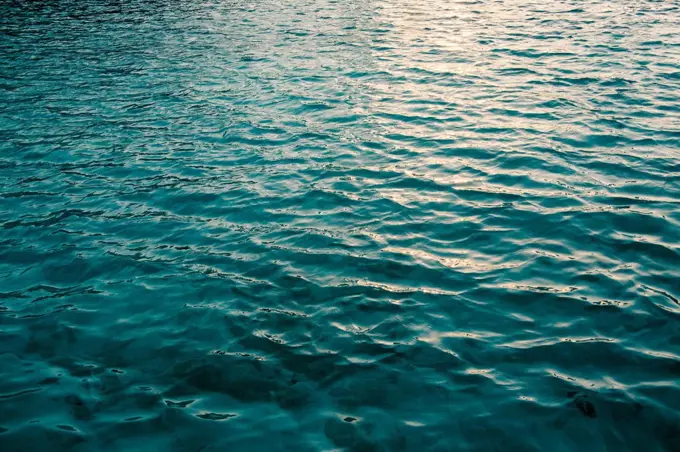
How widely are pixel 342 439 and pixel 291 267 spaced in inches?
170

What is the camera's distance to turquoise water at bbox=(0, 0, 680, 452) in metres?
7.83

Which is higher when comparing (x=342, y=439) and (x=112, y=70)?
(x=112, y=70)

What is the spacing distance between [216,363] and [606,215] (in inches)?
337

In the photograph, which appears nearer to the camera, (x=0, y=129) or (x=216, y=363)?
(x=216, y=363)

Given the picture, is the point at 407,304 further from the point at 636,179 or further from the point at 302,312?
the point at 636,179

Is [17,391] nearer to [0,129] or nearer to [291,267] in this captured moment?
[291,267]

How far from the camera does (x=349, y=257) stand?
11.4 metres

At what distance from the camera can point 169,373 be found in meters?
8.71

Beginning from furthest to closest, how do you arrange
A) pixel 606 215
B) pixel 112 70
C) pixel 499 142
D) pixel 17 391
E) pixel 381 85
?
pixel 112 70 → pixel 381 85 → pixel 499 142 → pixel 606 215 → pixel 17 391

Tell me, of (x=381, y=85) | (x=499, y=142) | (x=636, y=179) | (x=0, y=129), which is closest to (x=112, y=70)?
(x=0, y=129)

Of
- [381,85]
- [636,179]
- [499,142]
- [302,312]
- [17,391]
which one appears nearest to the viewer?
[17,391]

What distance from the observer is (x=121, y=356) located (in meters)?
9.09

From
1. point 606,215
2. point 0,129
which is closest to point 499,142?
point 606,215

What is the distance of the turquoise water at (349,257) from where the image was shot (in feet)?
25.7
